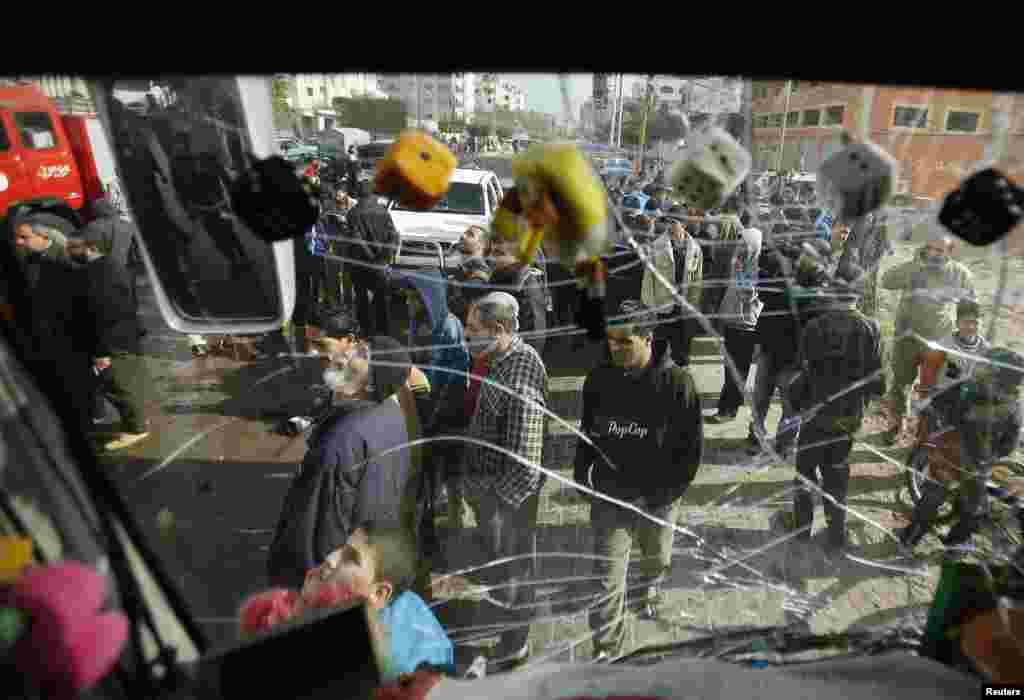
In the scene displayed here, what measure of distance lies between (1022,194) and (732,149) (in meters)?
0.44

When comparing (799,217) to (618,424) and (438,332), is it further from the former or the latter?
(438,332)

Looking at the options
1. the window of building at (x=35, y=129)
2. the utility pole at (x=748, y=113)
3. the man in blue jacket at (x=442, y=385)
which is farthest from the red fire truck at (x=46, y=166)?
the utility pole at (x=748, y=113)

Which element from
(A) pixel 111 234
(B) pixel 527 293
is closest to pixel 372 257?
(B) pixel 527 293

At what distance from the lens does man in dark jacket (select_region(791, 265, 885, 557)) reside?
206 cm

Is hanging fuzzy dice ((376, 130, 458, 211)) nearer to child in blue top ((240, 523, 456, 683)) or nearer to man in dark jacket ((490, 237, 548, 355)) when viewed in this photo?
child in blue top ((240, 523, 456, 683))

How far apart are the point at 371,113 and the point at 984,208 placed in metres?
1.07

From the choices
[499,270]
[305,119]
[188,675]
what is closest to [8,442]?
[188,675]

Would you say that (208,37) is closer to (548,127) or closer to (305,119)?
(305,119)

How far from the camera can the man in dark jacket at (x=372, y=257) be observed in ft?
12.8

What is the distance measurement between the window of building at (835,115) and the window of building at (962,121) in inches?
6.9

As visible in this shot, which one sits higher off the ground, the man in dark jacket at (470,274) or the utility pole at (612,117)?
the utility pole at (612,117)

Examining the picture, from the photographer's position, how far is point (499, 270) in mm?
3877

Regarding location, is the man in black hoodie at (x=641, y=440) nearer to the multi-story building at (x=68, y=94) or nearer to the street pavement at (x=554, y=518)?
the street pavement at (x=554, y=518)

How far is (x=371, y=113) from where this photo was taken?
1130mm
